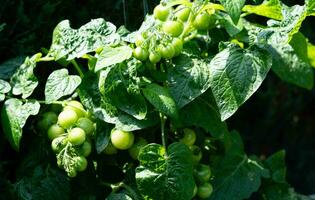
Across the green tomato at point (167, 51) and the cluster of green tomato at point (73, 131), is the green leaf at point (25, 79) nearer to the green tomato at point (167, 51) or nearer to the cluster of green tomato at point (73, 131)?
the cluster of green tomato at point (73, 131)

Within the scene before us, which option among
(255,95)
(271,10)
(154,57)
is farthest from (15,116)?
(255,95)

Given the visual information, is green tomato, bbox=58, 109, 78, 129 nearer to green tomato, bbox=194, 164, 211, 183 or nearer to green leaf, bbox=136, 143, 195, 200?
green leaf, bbox=136, 143, 195, 200

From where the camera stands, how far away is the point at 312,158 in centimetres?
267

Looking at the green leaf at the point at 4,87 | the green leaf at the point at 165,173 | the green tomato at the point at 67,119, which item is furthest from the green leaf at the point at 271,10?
the green leaf at the point at 4,87

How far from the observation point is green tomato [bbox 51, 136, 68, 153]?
4.21 feet

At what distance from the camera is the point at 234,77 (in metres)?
1.25

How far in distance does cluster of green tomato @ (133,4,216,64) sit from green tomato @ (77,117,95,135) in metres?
0.17

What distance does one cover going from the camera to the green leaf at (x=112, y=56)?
1225 mm

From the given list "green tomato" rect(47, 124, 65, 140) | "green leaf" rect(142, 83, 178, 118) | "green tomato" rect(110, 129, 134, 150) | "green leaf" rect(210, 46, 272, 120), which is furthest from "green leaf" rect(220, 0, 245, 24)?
"green tomato" rect(47, 124, 65, 140)

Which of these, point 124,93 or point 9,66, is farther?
point 9,66

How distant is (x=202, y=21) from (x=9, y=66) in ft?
1.48

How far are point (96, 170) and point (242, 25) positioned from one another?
46 centimetres

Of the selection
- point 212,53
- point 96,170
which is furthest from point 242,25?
point 96,170

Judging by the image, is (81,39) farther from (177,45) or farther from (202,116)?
(202,116)
